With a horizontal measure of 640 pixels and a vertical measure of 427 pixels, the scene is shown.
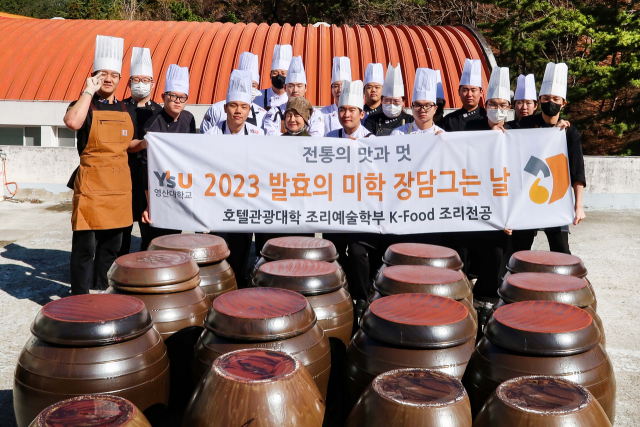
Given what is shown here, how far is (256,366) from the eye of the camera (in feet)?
6.91

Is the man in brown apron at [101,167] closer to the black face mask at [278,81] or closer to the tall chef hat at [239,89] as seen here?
the tall chef hat at [239,89]

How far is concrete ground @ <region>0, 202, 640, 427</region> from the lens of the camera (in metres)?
3.72

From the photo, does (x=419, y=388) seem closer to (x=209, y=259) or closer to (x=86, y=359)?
(x=86, y=359)

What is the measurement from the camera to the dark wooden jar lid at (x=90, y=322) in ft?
7.77

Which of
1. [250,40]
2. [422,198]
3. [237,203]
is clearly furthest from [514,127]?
[250,40]

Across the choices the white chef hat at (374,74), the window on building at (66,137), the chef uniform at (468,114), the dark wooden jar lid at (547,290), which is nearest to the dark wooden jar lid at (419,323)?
the dark wooden jar lid at (547,290)

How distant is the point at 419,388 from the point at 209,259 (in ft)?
6.30

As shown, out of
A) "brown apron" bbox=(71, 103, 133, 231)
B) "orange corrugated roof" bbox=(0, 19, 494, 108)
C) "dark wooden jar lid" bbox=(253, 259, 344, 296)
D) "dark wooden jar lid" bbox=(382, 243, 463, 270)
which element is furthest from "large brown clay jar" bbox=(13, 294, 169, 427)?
"orange corrugated roof" bbox=(0, 19, 494, 108)

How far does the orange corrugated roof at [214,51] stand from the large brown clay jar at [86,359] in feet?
32.3

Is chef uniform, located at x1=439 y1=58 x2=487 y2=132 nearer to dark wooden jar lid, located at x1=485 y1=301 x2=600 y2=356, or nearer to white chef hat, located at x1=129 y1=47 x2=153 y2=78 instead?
white chef hat, located at x1=129 y1=47 x2=153 y2=78

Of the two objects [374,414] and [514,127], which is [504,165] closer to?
[514,127]

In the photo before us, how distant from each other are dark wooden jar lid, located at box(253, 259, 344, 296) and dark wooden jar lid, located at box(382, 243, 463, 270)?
1.73ft

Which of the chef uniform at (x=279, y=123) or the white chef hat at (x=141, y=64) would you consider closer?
the white chef hat at (x=141, y=64)

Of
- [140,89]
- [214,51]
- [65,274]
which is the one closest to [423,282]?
[140,89]
